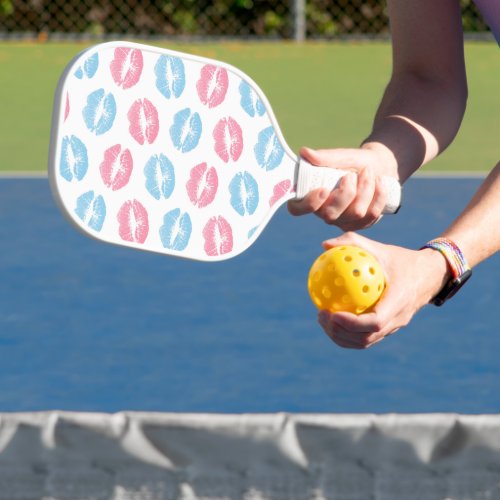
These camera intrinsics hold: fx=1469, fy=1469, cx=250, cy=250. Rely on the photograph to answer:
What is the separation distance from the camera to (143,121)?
242 centimetres

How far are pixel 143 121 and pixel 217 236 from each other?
0.24 meters

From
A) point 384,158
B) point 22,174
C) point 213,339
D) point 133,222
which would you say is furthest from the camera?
point 22,174

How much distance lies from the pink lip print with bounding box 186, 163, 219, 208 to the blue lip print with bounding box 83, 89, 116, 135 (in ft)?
0.69

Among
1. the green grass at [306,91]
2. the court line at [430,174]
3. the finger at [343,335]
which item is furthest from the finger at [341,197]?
the green grass at [306,91]

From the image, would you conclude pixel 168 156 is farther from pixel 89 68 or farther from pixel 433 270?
pixel 433 270

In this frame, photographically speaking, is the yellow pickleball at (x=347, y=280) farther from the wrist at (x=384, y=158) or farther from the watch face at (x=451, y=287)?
the wrist at (x=384, y=158)

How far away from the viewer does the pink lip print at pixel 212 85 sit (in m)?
2.52

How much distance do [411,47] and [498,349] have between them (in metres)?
2.36

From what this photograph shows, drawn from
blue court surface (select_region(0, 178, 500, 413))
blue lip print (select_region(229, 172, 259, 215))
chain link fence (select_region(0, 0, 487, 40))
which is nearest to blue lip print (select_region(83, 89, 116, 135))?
blue lip print (select_region(229, 172, 259, 215))

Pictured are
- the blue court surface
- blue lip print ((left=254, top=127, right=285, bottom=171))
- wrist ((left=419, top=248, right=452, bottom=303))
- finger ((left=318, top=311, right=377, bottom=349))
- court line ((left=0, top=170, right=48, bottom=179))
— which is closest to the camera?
finger ((left=318, top=311, right=377, bottom=349))

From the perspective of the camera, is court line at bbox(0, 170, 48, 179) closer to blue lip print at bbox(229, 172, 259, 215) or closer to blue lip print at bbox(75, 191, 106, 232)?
blue lip print at bbox(229, 172, 259, 215)

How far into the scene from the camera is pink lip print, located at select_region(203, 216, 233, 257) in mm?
2494

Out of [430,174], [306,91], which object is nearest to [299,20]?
[306,91]

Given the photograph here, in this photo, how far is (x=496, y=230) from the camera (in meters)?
2.33
